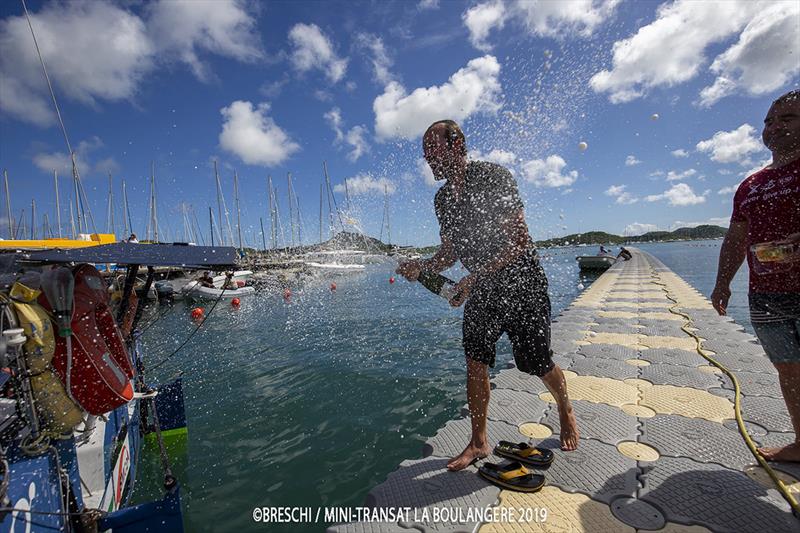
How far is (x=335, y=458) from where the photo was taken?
393 cm

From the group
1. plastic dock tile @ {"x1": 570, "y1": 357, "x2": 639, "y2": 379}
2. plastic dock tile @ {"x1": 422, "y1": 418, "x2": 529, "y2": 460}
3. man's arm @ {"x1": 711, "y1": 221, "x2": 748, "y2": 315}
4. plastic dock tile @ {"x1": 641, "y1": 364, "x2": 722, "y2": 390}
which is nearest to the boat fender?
plastic dock tile @ {"x1": 422, "y1": 418, "x2": 529, "y2": 460}

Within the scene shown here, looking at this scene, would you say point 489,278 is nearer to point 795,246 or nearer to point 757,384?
point 795,246

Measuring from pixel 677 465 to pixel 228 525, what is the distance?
143 inches

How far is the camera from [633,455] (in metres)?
2.55

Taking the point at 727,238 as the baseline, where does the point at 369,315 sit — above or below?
below

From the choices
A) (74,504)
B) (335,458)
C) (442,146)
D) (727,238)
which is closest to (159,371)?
(335,458)

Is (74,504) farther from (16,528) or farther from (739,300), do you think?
(739,300)

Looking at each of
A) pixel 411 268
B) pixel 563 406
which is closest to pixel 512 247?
pixel 411 268

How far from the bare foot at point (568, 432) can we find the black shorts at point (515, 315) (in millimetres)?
440

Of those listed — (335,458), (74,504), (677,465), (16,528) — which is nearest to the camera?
(16,528)

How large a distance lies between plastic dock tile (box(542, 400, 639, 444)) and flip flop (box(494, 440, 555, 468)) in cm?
51

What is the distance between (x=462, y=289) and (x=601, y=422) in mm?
1775

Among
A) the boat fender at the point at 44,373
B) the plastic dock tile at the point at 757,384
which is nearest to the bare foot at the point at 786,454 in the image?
the plastic dock tile at the point at 757,384

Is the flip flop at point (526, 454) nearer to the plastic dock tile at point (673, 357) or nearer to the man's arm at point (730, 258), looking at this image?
the man's arm at point (730, 258)
